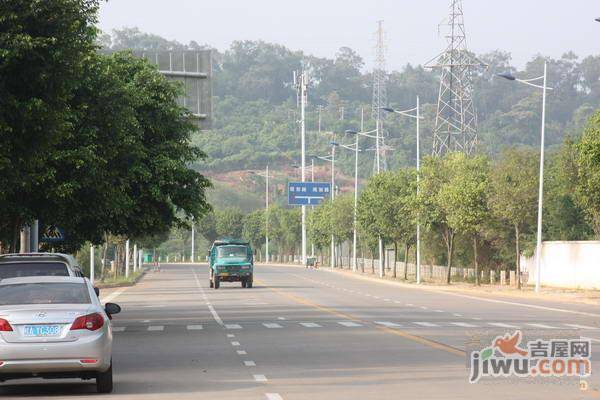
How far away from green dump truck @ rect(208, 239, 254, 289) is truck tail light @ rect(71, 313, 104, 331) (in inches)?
2048

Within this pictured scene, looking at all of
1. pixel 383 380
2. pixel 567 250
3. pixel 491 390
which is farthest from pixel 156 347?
pixel 567 250

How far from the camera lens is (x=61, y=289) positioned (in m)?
17.7

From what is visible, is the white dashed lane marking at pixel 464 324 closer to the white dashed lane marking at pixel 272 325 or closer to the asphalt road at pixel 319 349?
the asphalt road at pixel 319 349

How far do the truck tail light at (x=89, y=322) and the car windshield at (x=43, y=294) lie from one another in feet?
1.35

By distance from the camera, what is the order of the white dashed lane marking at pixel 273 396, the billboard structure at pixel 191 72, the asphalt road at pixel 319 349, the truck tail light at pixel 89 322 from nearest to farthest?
the white dashed lane marking at pixel 273 396 < the truck tail light at pixel 89 322 < the asphalt road at pixel 319 349 < the billboard structure at pixel 191 72

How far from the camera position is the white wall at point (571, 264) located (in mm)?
63688

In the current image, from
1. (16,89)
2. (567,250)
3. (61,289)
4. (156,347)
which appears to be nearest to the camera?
(61,289)

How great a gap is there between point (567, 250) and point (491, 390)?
51.0 m

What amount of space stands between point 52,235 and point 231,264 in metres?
24.3

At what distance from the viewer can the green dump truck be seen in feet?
228

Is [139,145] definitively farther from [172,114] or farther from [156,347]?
[156,347]

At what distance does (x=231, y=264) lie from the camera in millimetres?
69312

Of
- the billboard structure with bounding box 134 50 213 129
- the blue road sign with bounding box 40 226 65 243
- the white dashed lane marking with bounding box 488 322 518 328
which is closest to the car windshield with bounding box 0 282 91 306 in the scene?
the white dashed lane marking with bounding box 488 322 518 328

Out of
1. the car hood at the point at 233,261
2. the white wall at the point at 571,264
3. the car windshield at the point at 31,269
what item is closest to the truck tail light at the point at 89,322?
the car windshield at the point at 31,269
